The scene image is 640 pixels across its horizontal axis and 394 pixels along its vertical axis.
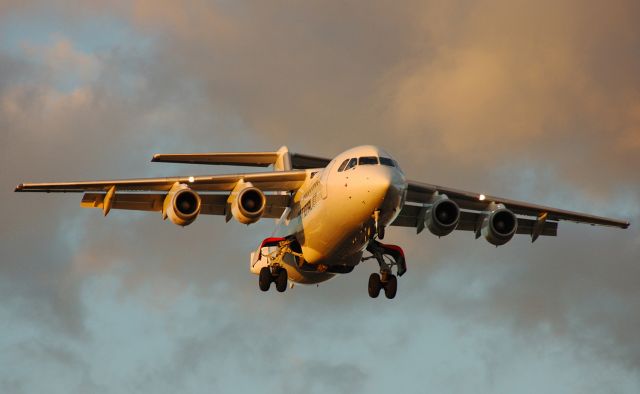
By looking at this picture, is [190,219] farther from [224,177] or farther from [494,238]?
[494,238]

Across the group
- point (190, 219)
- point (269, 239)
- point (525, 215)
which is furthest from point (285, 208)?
point (525, 215)

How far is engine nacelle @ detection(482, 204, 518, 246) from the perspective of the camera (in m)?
25.5

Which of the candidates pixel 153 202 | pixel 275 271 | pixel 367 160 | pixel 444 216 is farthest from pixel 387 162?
pixel 153 202

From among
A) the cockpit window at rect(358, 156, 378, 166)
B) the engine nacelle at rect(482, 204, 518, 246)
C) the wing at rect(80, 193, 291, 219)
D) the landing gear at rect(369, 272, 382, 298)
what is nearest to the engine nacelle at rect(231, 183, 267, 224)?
the wing at rect(80, 193, 291, 219)

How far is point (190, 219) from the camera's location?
23.9 metres

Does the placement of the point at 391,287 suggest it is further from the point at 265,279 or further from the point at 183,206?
the point at 183,206

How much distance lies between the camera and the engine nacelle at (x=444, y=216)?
24.8m

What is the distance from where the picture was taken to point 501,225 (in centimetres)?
2555

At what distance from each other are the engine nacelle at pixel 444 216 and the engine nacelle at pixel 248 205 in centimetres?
340

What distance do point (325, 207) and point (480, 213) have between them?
15.6 feet

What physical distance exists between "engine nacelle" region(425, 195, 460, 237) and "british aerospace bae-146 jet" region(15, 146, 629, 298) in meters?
0.02

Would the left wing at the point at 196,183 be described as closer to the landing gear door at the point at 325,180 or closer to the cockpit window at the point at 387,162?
the landing gear door at the point at 325,180

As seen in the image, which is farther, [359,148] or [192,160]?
[192,160]

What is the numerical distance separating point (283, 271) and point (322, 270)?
878 mm
